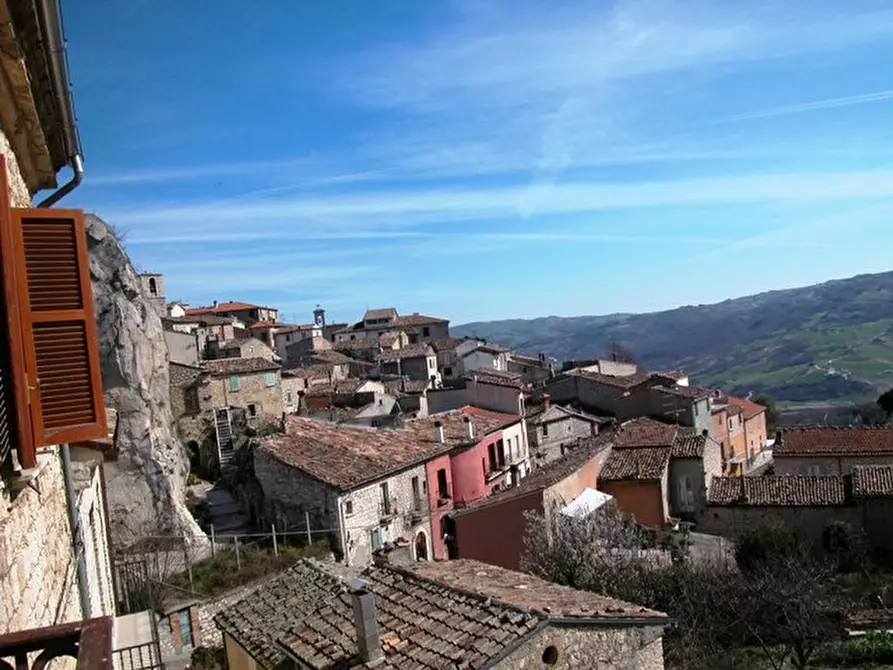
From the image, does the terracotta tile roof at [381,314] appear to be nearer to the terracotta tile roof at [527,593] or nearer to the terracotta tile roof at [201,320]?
the terracotta tile roof at [201,320]

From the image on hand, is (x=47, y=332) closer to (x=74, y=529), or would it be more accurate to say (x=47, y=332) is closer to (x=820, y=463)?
(x=74, y=529)

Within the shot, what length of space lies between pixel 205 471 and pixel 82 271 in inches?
1180

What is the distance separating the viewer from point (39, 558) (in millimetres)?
4695

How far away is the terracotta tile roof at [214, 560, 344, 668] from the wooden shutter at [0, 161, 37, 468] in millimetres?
9024

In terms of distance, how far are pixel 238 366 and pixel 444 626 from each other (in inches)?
1071

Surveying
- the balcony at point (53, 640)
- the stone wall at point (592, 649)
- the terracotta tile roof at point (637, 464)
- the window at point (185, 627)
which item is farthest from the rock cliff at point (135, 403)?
the balcony at point (53, 640)

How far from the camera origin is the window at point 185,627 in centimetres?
1931

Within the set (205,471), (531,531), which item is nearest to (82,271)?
(531,531)

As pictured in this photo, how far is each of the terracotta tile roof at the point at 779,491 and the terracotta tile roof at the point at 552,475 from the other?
5.19 m

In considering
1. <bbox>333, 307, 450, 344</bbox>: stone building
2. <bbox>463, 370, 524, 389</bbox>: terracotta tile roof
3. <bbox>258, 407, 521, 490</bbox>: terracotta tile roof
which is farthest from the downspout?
<bbox>333, 307, 450, 344</bbox>: stone building

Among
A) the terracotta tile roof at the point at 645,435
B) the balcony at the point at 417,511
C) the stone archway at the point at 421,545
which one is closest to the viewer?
the balcony at the point at 417,511

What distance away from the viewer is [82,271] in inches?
174

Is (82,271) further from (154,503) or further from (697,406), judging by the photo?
(697,406)

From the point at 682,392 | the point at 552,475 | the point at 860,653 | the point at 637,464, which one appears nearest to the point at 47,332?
the point at 860,653
